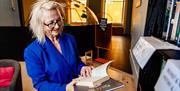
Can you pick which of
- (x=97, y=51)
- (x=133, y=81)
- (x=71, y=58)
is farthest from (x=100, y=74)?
(x=97, y=51)

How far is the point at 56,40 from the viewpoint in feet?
4.23

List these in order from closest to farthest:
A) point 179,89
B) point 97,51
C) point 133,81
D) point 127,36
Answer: point 179,89 < point 133,81 < point 97,51 < point 127,36

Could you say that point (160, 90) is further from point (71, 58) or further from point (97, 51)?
point (97, 51)

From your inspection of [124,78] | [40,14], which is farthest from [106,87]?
[124,78]

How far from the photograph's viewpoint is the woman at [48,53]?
1.15 meters

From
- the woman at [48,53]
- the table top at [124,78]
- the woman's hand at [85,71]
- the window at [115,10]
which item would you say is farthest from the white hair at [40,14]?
the window at [115,10]

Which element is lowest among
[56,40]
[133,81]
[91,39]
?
[133,81]

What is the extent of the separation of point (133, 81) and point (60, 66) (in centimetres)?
192

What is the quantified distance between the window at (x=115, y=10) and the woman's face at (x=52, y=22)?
6.08 metres

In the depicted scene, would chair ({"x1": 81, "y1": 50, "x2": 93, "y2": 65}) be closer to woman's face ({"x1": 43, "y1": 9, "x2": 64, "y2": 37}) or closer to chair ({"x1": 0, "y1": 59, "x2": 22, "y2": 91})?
chair ({"x1": 0, "y1": 59, "x2": 22, "y2": 91})

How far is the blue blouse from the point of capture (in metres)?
1.15

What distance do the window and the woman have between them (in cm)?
604

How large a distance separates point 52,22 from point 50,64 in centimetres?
26

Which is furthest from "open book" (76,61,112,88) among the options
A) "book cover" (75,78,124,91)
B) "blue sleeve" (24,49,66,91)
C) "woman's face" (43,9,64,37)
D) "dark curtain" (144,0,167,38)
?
"dark curtain" (144,0,167,38)
